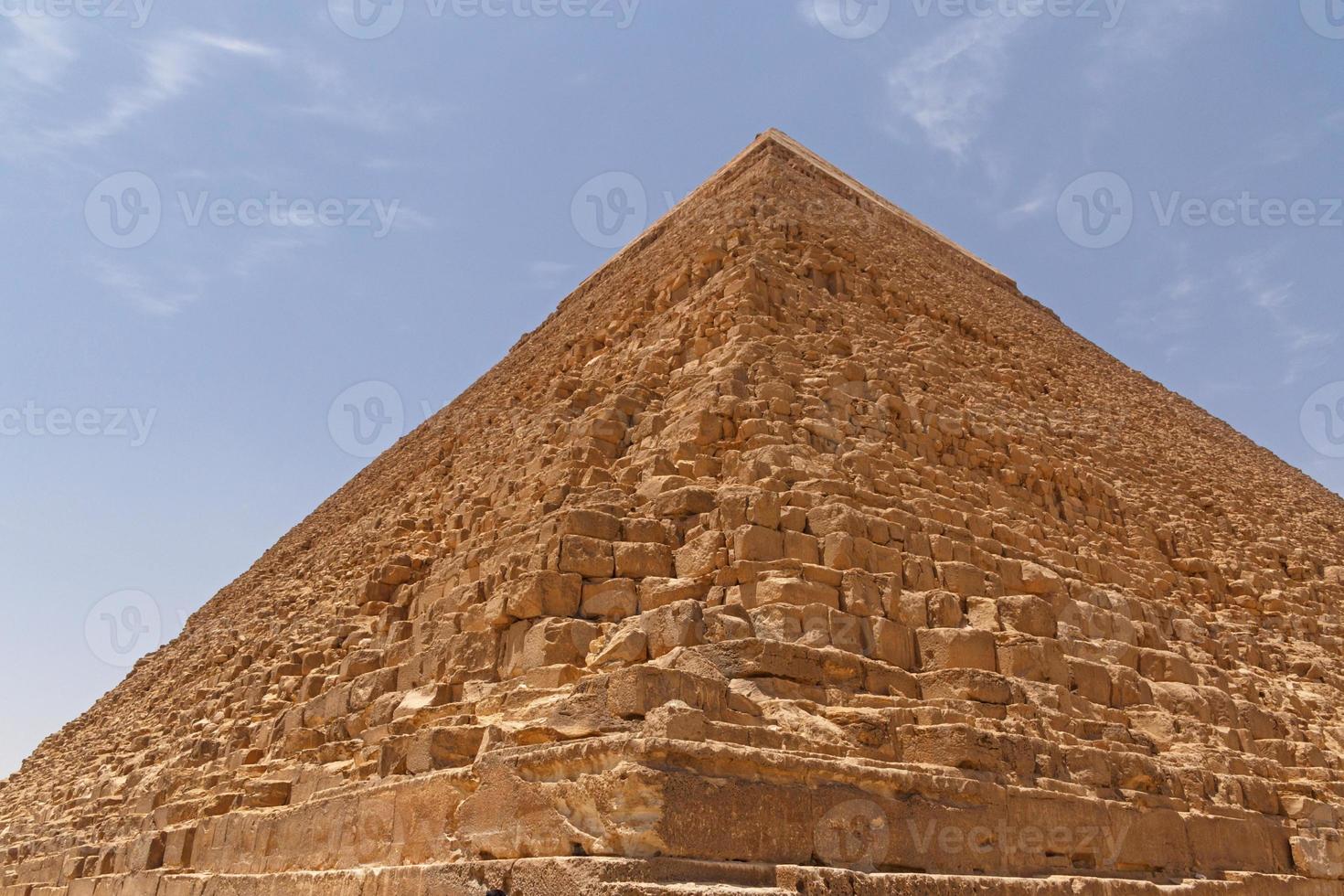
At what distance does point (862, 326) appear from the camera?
1174cm

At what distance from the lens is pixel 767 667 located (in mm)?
5500

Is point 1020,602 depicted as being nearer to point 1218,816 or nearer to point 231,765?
point 1218,816

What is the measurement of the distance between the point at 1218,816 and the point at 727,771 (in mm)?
3951

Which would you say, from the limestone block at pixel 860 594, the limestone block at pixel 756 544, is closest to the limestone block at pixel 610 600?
the limestone block at pixel 756 544

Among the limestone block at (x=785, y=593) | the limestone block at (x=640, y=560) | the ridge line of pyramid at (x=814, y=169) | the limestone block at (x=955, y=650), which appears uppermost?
the ridge line of pyramid at (x=814, y=169)

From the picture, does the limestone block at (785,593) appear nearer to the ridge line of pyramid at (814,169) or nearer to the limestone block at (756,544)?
the limestone block at (756,544)

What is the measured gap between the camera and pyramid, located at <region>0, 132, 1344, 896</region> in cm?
473

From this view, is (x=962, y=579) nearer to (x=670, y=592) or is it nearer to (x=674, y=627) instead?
(x=670, y=592)

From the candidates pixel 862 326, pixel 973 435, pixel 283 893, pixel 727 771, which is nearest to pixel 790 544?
pixel 727 771

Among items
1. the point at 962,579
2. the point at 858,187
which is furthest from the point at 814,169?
the point at 962,579

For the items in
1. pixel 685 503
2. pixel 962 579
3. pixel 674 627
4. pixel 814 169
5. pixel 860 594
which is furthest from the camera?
pixel 814 169

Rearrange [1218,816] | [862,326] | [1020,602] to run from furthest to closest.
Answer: [862,326]
[1020,602]
[1218,816]

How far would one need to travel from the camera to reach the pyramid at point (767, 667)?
473 centimetres

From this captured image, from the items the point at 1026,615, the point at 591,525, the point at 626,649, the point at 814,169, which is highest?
the point at 814,169
